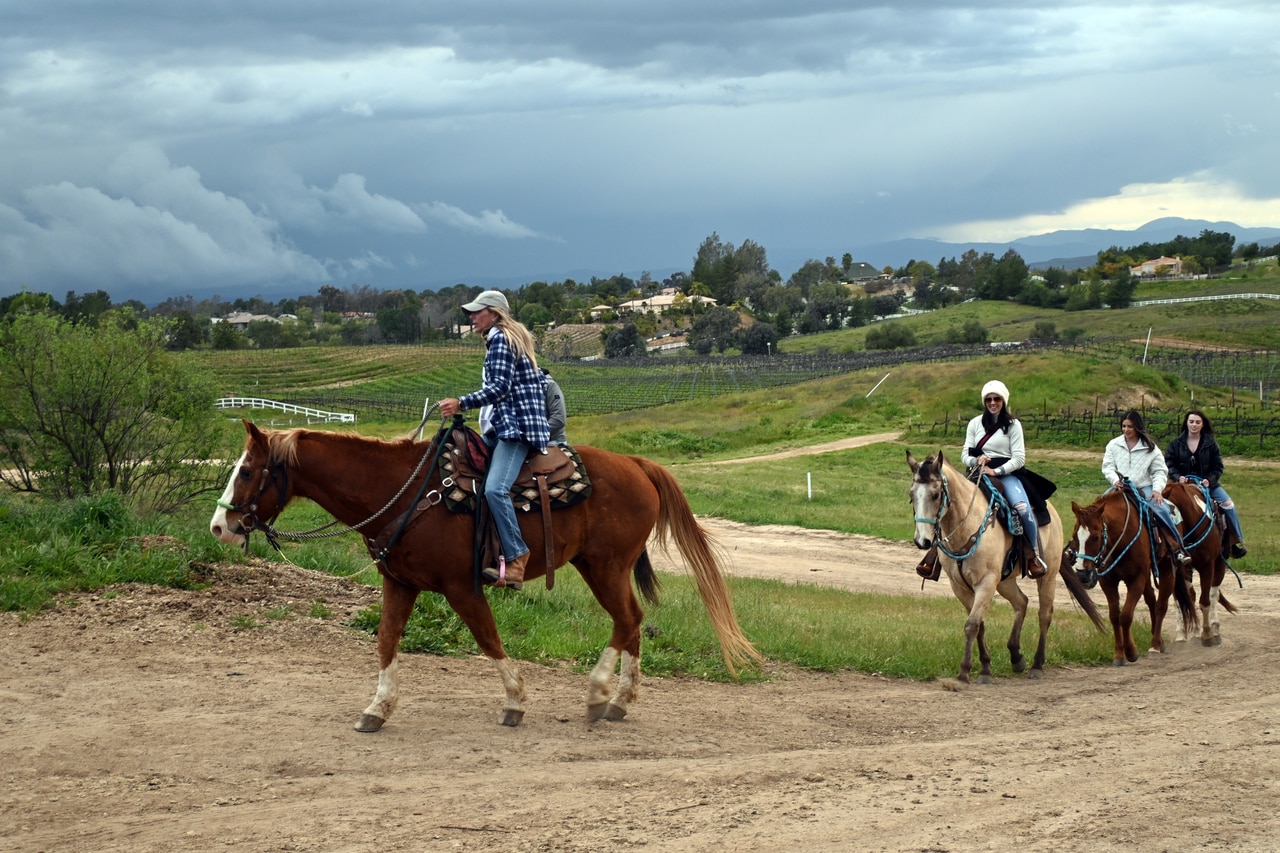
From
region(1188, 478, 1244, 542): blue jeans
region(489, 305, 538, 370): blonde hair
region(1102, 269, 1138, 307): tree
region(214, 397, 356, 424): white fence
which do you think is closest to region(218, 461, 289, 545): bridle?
region(489, 305, 538, 370): blonde hair

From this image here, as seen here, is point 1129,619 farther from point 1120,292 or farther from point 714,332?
point 1120,292

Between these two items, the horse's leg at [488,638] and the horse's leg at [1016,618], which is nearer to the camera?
the horse's leg at [488,638]

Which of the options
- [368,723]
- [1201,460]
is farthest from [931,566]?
[368,723]

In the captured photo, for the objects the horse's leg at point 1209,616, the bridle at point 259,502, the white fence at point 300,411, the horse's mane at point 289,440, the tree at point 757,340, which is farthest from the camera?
the tree at point 757,340

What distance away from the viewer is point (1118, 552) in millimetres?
13125

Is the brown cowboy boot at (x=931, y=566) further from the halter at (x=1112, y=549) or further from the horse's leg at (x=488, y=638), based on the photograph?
the horse's leg at (x=488, y=638)

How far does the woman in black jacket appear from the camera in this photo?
1453 centimetres

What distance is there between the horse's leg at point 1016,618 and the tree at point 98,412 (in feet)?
50.9

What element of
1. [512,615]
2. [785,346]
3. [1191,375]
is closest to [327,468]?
[512,615]

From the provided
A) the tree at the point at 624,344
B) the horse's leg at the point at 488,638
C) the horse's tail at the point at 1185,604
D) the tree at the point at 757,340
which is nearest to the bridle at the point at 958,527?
the horse's tail at the point at 1185,604

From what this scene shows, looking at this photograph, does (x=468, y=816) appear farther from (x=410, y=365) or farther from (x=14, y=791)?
(x=410, y=365)

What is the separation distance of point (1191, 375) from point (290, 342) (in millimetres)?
97155

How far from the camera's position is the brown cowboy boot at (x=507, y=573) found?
26.5ft

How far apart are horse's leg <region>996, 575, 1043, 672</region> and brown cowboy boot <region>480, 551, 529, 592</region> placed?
6479 mm
